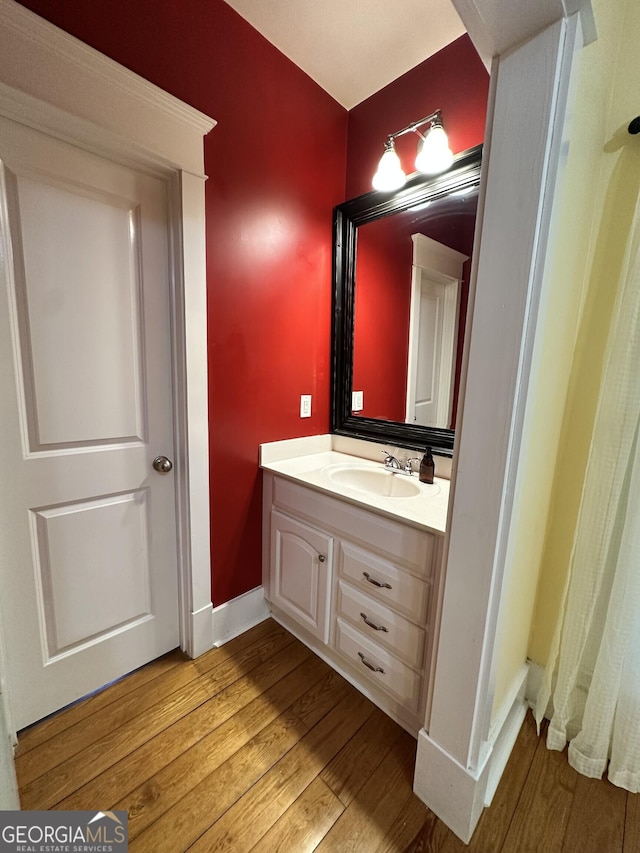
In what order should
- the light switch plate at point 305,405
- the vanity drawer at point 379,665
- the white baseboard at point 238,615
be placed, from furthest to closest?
the light switch plate at point 305,405 → the white baseboard at point 238,615 → the vanity drawer at point 379,665

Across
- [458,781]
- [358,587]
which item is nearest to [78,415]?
[358,587]

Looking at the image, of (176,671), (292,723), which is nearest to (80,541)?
(176,671)

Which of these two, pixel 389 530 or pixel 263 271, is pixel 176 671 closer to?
pixel 389 530

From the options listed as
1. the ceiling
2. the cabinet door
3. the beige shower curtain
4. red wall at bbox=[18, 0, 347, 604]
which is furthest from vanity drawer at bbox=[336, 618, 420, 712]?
the ceiling

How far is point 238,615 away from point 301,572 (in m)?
0.44

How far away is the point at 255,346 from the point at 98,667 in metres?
1.47

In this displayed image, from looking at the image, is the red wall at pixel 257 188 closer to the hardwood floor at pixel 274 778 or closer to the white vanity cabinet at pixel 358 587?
the white vanity cabinet at pixel 358 587

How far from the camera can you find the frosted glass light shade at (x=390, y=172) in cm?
155

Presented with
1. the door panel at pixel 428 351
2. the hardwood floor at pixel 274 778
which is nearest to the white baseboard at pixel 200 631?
the hardwood floor at pixel 274 778

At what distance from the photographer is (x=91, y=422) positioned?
125cm

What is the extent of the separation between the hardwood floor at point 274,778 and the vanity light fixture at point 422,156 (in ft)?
7.26

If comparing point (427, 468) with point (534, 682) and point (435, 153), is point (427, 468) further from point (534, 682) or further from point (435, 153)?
point (435, 153)

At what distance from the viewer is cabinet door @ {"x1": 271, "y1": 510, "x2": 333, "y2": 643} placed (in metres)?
1.46

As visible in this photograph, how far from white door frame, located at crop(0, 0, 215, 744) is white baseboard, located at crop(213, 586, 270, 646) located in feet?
0.18
